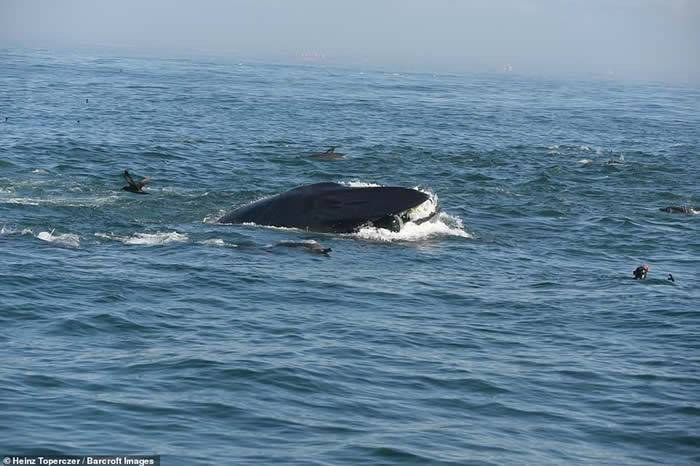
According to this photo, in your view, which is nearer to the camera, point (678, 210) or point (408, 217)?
point (408, 217)

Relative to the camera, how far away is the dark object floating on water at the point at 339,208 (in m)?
24.1

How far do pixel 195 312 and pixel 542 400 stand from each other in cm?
672

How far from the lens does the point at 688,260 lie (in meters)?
26.2

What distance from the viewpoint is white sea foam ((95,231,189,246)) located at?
24828mm

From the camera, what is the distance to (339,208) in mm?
24609

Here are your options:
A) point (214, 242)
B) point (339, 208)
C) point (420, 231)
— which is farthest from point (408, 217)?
point (214, 242)

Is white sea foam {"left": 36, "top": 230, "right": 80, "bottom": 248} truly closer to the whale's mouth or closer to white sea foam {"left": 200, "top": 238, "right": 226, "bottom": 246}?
white sea foam {"left": 200, "top": 238, "right": 226, "bottom": 246}

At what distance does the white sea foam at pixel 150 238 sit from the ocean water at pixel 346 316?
0.52 ft

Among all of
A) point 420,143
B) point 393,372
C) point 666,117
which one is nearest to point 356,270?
point 393,372

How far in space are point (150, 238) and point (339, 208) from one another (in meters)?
4.35

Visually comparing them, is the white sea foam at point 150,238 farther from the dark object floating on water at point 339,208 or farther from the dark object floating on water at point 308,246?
the dark object floating on water at point 308,246

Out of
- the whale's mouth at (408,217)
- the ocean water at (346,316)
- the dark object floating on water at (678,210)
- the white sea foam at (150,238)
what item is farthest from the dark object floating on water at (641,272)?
the white sea foam at (150,238)

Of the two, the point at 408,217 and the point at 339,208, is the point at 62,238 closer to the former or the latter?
the point at 339,208

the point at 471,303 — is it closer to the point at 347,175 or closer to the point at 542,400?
the point at 542,400
